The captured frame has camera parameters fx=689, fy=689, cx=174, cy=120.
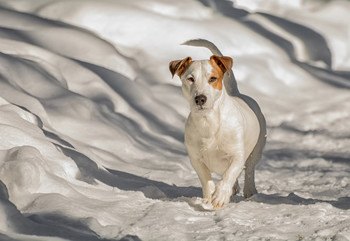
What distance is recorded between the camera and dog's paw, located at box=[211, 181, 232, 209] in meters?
4.19

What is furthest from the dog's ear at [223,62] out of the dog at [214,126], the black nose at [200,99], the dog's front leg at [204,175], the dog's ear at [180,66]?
the dog's front leg at [204,175]

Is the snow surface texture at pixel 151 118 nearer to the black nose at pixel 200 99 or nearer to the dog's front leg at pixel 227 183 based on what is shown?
the dog's front leg at pixel 227 183

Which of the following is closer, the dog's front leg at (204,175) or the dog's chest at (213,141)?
the dog's chest at (213,141)

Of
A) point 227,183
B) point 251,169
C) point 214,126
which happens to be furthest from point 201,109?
point 251,169

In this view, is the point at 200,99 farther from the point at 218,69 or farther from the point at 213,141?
the point at 213,141

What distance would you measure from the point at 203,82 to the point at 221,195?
70cm

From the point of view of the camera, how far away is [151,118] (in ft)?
24.2

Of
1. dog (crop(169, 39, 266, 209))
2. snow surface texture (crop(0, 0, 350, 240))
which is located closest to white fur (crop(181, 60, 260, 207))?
dog (crop(169, 39, 266, 209))

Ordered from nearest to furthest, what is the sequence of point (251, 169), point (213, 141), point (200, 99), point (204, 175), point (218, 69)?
point (200, 99)
point (218, 69)
point (213, 141)
point (204, 175)
point (251, 169)

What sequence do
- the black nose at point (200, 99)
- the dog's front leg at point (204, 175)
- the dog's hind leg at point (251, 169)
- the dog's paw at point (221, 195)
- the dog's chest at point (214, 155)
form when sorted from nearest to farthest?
the black nose at point (200, 99), the dog's paw at point (221, 195), the dog's chest at point (214, 155), the dog's front leg at point (204, 175), the dog's hind leg at point (251, 169)

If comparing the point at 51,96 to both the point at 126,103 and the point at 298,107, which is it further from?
the point at 298,107

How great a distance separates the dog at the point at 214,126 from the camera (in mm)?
4117

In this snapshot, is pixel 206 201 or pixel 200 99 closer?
pixel 200 99

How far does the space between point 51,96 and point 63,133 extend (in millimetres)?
681
